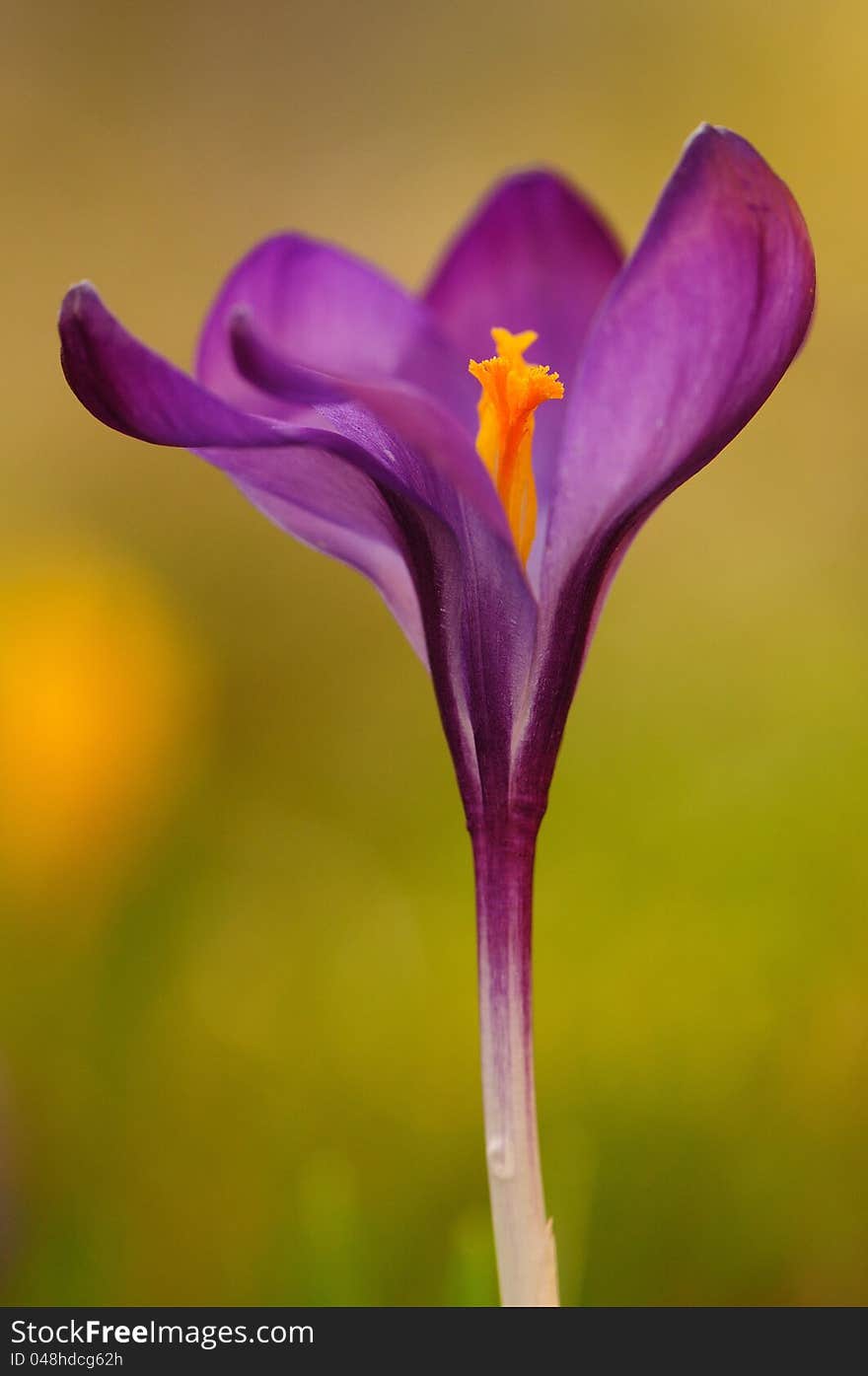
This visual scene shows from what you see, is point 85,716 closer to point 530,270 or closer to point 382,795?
point 382,795

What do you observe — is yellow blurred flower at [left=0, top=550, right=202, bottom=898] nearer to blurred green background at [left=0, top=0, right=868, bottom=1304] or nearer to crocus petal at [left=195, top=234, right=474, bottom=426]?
blurred green background at [left=0, top=0, right=868, bottom=1304]

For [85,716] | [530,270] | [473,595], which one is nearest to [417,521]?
[473,595]

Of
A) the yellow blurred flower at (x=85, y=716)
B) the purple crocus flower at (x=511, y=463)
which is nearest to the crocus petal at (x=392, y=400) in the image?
the purple crocus flower at (x=511, y=463)

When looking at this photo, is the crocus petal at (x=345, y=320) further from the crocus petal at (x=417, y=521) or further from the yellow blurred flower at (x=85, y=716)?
the yellow blurred flower at (x=85, y=716)

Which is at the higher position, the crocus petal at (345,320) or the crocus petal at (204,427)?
the crocus petal at (345,320)

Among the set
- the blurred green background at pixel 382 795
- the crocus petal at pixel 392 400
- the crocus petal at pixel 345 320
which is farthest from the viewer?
the blurred green background at pixel 382 795

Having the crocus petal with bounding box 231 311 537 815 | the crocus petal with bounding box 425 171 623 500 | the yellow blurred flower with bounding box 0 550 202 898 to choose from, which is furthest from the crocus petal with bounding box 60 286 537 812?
the yellow blurred flower with bounding box 0 550 202 898

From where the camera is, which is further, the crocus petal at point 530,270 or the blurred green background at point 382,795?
the blurred green background at point 382,795

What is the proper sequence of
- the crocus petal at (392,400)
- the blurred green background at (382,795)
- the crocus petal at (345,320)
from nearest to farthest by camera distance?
the crocus petal at (392,400) < the crocus petal at (345,320) < the blurred green background at (382,795)
